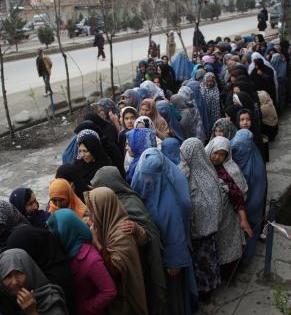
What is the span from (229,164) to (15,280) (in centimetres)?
218

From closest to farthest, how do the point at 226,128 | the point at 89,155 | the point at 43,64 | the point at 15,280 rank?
the point at 15,280 → the point at 89,155 → the point at 226,128 → the point at 43,64

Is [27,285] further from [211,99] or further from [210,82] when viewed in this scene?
[210,82]

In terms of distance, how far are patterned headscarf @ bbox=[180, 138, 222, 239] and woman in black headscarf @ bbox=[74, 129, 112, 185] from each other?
91 centimetres

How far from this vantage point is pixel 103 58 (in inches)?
814

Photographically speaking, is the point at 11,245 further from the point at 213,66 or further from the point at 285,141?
the point at 213,66

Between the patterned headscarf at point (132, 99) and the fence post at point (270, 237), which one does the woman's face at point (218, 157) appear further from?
the patterned headscarf at point (132, 99)

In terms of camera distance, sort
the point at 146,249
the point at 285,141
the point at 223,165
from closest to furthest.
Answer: the point at 146,249 < the point at 223,165 < the point at 285,141

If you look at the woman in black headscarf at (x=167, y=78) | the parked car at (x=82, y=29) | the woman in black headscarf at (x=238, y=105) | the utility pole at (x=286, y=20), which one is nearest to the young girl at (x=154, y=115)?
the woman in black headscarf at (x=238, y=105)

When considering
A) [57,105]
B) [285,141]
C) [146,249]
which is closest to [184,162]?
[146,249]

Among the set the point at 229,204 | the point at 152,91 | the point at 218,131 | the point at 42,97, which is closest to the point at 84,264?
the point at 229,204

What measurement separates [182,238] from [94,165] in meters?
1.27

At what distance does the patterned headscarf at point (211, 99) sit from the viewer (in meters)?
7.09

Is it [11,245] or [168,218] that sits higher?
[11,245]

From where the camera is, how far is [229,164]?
12.5 ft
